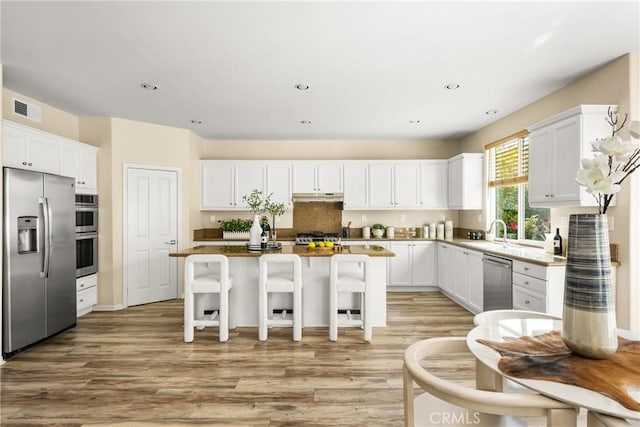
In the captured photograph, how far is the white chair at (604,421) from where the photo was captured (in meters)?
0.97

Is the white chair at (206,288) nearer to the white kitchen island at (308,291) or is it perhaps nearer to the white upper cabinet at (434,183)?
the white kitchen island at (308,291)

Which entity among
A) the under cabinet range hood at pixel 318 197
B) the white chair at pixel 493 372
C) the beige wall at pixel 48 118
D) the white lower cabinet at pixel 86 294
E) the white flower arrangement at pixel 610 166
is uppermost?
the beige wall at pixel 48 118

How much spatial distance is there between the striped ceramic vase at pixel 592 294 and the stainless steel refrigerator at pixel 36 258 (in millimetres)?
4293

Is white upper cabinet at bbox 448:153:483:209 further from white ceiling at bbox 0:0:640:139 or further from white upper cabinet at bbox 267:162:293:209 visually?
white upper cabinet at bbox 267:162:293:209

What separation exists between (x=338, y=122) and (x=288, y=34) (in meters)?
2.69

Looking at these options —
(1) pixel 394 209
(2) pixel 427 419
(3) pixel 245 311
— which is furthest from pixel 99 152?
(2) pixel 427 419

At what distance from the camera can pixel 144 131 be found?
532 cm

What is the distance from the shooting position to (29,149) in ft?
12.6

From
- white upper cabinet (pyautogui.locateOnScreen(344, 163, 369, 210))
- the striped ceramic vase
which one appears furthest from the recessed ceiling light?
the striped ceramic vase

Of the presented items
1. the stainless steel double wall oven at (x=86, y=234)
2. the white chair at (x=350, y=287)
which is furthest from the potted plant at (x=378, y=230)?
the stainless steel double wall oven at (x=86, y=234)

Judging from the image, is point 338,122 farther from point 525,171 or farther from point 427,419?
point 427,419

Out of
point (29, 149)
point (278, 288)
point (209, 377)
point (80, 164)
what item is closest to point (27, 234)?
point (29, 149)

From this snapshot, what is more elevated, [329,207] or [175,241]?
[329,207]

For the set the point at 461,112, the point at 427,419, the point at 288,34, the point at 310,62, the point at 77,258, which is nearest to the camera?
the point at 427,419
